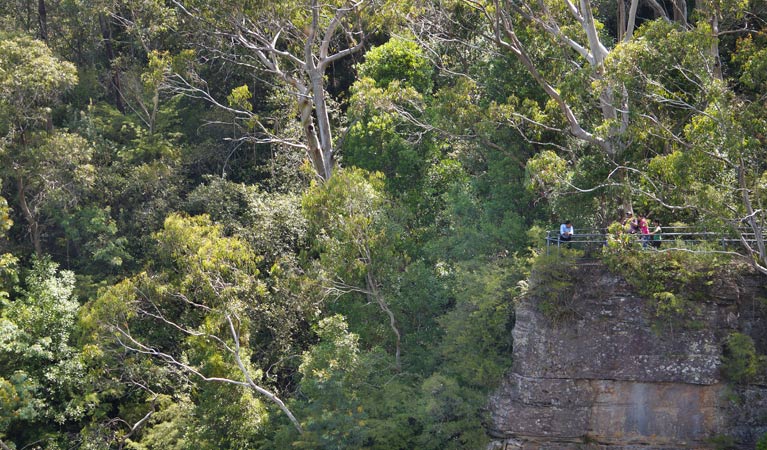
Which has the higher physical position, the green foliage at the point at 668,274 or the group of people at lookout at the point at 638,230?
the group of people at lookout at the point at 638,230

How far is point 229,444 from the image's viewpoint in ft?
87.6

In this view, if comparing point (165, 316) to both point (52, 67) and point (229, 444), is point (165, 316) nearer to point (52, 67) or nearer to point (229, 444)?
point (229, 444)

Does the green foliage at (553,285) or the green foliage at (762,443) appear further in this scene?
the green foliage at (553,285)

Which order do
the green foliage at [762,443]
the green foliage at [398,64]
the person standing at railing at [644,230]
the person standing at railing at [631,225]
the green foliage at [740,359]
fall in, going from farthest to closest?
the green foliage at [398,64] < the person standing at railing at [644,230] < the person standing at railing at [631,225] < the green foliage at [740,359] < the green foliage at [762,443]

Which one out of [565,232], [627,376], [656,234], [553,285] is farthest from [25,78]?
[627,376]

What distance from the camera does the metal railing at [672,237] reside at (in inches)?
846

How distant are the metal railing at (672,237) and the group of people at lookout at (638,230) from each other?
94 millimetres

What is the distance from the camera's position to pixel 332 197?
89.6ft

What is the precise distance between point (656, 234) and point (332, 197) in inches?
348

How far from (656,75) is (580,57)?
511 centimetres

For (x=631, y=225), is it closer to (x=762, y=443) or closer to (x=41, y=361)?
(x=762, y=443)

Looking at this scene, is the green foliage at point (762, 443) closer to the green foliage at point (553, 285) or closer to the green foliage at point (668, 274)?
the green foliage at point (668, 274)

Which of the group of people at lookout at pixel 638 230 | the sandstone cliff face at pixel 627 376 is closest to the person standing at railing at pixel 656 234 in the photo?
the group of people at lookout at pixel 638 230

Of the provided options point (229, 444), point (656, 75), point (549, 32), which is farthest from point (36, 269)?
point (656, 75)
